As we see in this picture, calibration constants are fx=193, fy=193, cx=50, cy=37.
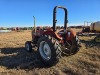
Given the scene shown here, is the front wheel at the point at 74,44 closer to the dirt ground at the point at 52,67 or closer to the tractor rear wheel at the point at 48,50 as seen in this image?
the dirt ground at the point at 52,67

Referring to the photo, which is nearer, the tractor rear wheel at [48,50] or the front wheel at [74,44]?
the tractor rear wheel at [48,50]

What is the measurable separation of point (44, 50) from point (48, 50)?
12.9 inches

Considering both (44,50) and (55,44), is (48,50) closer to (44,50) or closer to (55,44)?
(44,50)

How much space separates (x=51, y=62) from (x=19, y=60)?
1986mm

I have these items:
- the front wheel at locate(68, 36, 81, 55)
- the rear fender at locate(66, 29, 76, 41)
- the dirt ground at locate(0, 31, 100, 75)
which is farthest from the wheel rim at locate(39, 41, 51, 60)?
the front wheel at locate(68, 36, 81, 55)

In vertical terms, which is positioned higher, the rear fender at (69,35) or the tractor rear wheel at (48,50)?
the rear fender at (69,35)

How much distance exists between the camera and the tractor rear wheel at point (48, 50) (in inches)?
298

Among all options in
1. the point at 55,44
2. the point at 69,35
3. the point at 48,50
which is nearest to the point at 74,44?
the point at 69,35

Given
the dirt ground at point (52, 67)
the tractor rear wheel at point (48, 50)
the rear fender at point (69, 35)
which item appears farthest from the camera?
the rear fender at point (69, 35)

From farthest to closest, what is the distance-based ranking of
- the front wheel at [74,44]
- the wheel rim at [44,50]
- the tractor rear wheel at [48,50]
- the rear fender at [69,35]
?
the front wheel at [74,44]
the rear fender at [69,35]
the wheel rim at [44,50]
the tractor rear wheel at [48,50]

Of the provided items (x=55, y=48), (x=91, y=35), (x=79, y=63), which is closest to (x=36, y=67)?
(x=55, y=48)

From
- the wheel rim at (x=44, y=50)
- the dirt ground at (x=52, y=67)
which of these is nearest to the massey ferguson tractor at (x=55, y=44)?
the wheel rim at (x=44, y=50)

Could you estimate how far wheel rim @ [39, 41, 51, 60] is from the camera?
8376 mm

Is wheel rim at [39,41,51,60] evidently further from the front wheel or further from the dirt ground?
the front wheel
